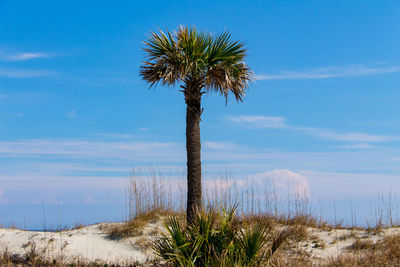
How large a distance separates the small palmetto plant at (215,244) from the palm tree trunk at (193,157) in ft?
13.9

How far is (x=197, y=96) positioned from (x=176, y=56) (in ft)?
5.02

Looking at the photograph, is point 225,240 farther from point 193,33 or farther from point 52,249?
point 193,33

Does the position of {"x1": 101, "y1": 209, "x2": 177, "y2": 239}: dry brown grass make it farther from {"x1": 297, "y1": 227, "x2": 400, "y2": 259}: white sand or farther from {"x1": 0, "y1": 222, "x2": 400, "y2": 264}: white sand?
{"x1": 297, "y1": 227, "x2": 400, "y2": 259}: white sand

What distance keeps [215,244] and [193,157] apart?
4.95 m

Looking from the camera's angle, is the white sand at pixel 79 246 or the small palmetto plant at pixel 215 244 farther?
the white sand at pixel 79 246

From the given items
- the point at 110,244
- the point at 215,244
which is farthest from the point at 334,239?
the point at 110,244

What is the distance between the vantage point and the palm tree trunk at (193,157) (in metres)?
11.9

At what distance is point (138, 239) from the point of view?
42.9ft

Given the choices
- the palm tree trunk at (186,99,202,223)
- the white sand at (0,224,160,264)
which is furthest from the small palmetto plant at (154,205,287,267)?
the white sand at (0,224,160,264)

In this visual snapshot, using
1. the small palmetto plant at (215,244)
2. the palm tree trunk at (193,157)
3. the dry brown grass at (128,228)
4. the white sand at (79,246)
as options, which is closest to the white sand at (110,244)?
the white sand at (79,246)

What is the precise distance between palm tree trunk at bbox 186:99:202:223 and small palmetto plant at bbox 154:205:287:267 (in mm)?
4252

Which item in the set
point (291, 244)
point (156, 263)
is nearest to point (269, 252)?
point (156, 263)

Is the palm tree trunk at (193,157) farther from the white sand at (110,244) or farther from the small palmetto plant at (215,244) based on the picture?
the small palmetto plant at (215,244)

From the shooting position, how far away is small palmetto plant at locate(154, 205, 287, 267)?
7059 mm
